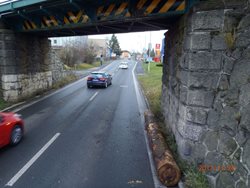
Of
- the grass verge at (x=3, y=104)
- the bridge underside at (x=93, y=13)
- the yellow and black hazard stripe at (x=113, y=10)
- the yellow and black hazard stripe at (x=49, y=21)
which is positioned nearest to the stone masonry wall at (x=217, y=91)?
the bridge underside at (x=93, y=13)

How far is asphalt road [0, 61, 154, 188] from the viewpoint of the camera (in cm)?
436

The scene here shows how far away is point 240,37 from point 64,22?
7.62m

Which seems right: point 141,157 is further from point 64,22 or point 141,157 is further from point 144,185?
point 64,22

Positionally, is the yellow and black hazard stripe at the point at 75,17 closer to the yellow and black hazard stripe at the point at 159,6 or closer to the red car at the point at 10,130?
the yellow and black hazard stripe at the point at 159,6

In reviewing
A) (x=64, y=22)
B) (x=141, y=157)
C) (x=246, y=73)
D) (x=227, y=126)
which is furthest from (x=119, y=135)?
(x=64, y=22)

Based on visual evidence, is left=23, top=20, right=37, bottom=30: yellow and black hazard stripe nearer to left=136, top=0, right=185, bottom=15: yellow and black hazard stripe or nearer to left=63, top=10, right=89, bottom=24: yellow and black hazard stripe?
left=63, top=10, right=89, bottom=24: yellow and black hazard stripe

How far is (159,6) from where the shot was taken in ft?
19.8

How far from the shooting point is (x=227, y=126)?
148 inches

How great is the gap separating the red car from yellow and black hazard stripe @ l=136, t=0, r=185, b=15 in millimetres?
5610

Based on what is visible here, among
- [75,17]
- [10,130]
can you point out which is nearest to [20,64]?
[75,17]

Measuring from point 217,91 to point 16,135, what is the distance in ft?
20.0

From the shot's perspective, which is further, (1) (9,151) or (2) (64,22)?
(2) (64,22)

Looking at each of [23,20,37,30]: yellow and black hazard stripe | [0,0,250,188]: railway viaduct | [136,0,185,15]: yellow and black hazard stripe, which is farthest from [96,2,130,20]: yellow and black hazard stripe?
[23,20,37,30]: yellow and black hazard stripe

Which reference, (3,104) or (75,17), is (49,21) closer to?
(75,17)
